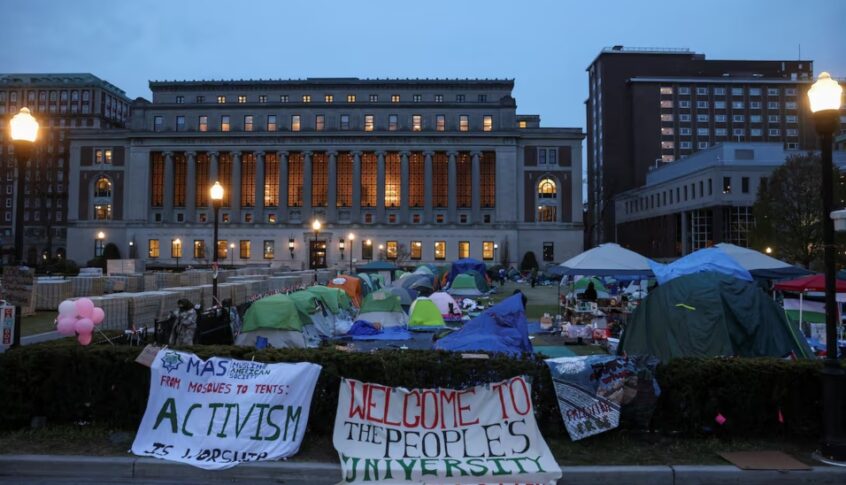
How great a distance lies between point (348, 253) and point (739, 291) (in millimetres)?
68596

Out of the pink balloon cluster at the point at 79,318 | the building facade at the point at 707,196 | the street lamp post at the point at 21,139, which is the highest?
the building facade at the point at 707,196

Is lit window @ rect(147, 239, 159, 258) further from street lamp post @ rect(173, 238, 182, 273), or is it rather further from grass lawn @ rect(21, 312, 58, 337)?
grass lawn @ rect(21, 312, 58, 337)

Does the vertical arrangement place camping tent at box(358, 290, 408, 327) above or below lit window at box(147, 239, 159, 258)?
below

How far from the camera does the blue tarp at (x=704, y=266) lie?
16.3 meters

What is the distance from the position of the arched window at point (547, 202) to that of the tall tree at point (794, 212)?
38119 mm

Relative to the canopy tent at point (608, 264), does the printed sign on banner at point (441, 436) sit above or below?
below

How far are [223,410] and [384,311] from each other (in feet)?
46.3

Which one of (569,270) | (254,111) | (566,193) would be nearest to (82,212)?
(254,111)

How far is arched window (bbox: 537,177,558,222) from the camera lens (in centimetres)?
7931

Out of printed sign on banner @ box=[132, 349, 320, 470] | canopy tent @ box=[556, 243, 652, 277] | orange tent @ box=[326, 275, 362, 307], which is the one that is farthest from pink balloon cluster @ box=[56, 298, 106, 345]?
orange tent @ box=[326, 275, 362, 307]

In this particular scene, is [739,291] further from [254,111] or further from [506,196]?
[254,111]

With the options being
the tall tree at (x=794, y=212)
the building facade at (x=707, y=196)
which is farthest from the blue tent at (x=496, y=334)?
the building facade at (x=707, y=196)

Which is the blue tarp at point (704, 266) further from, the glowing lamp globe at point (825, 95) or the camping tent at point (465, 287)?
the camping tent at point (465, 287)

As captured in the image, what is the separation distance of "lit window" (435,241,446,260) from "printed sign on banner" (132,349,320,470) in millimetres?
69318
